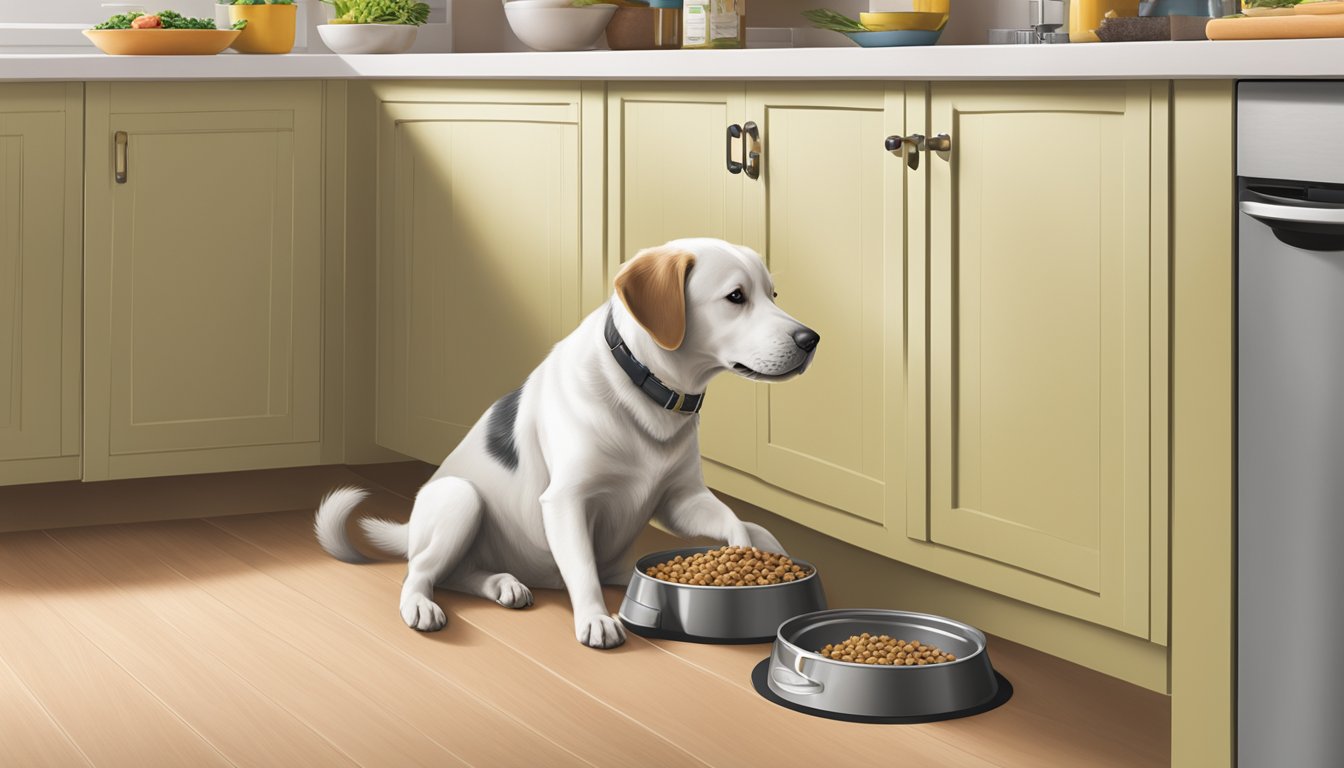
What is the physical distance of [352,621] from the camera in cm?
265

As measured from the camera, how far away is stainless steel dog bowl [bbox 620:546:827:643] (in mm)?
2492

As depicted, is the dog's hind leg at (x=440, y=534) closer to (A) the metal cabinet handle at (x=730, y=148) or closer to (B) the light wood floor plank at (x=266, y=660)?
(B) the light wood floor plank at (x=266, y=660)

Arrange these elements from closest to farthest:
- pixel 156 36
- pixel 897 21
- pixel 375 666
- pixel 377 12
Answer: pixel 375 666 → pixel 897 21 → pixel 156 36 → pixel 377 12

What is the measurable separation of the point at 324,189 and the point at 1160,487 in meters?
2.06

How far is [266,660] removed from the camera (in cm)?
246

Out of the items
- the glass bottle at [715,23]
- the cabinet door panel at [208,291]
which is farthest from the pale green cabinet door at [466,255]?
the glass bottle at [715,23]

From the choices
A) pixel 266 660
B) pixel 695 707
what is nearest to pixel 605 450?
pixel 695 707

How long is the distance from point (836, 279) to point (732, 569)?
48 cm

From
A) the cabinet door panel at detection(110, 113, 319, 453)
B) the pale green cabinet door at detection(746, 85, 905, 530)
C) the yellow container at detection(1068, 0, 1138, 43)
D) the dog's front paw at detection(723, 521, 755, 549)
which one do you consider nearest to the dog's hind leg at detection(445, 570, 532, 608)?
the dog's front paw at detection(723, 521, 755, 549)

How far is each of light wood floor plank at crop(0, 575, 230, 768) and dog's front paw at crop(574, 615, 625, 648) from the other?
0.61m

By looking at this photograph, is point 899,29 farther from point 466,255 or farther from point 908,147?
point 466,255

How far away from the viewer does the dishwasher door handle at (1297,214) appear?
1612mm

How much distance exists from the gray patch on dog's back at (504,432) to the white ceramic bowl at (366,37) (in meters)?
1.13

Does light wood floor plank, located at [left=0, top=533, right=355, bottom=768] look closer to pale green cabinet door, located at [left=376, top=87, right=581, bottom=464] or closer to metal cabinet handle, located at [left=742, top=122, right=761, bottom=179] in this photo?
pale green cabinet door, located at [left=376, top=87, right=581, bottom=464]
